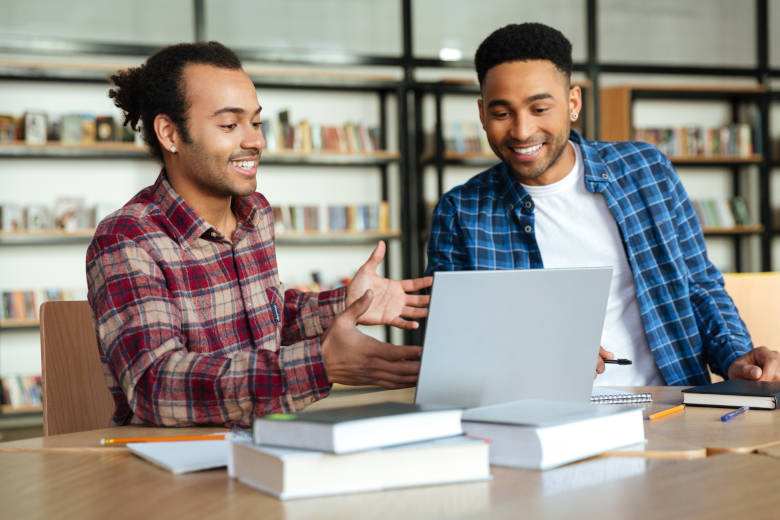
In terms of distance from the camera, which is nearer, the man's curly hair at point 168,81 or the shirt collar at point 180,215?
the shirt collar at point 180,215

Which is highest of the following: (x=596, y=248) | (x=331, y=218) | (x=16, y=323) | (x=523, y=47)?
(x=523, y=47)

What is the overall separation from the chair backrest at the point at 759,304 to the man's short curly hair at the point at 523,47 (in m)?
0.66

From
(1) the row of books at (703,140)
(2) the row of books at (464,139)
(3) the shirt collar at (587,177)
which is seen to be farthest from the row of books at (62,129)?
(1) the row of books at (703,140)

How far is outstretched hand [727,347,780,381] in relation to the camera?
1.54m

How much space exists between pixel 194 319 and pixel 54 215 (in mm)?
3666

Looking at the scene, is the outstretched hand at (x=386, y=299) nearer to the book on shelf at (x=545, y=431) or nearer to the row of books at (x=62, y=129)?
the book on shelf at (x=545, y=431)

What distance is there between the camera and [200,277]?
1522 millimetres

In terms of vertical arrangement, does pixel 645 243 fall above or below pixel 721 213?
below

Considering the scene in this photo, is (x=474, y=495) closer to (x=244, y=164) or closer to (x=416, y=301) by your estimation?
(x=416, y=301)

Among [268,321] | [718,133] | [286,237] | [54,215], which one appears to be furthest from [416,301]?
[718,133]

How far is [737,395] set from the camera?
1.35m

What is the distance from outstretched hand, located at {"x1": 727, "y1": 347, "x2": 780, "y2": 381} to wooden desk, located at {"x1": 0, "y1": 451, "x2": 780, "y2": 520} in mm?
569

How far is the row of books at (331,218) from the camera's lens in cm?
511

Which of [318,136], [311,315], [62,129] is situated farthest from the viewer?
[318,136]
